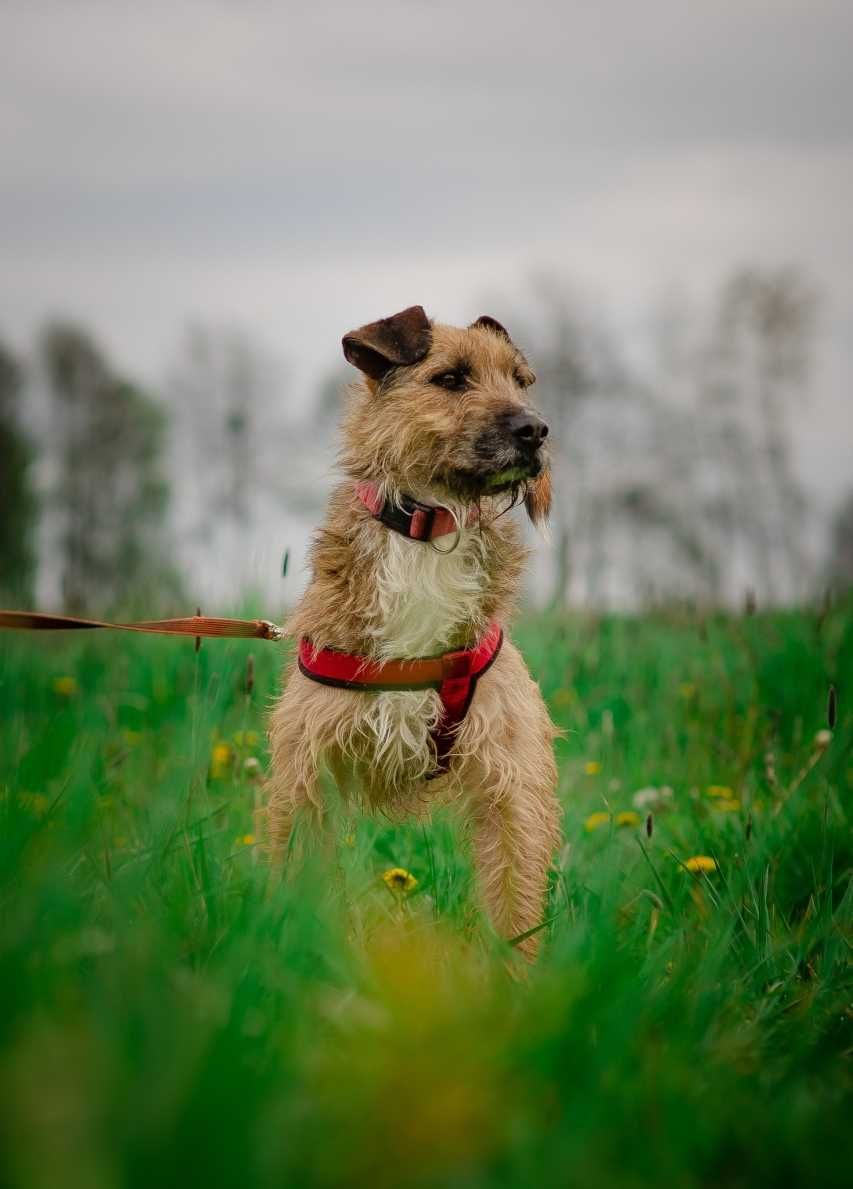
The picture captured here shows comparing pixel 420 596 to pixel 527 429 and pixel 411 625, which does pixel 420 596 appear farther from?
pixel 527 429

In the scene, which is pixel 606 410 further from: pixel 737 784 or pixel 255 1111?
pixel 255 1111

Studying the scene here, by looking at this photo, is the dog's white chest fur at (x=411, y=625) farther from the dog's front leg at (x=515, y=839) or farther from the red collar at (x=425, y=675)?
the dog's front leg at (x=515, y=839)

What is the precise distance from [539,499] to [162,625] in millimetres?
1647

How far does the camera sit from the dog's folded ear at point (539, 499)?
13.1 ft

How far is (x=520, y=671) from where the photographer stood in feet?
12.7

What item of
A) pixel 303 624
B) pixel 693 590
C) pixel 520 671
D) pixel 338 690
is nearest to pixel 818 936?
pixel 520 671

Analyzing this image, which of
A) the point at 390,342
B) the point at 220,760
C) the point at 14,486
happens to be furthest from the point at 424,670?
the point at 14,486

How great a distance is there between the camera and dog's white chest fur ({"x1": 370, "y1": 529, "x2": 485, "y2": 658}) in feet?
11.6

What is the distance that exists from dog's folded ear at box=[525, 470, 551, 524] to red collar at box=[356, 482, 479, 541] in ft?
1.12

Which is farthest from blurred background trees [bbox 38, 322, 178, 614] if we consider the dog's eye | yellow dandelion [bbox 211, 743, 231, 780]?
the dog's eye

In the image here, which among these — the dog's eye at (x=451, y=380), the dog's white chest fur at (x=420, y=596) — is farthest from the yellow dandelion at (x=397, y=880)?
the dog's eye at (x=451, y=380)

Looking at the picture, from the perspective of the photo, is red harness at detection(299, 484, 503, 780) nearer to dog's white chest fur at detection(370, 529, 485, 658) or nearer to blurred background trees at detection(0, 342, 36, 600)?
dog's white chest fur at detection(370, 529, 485, 658)

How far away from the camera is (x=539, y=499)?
4.07 m

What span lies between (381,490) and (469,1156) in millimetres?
2696
